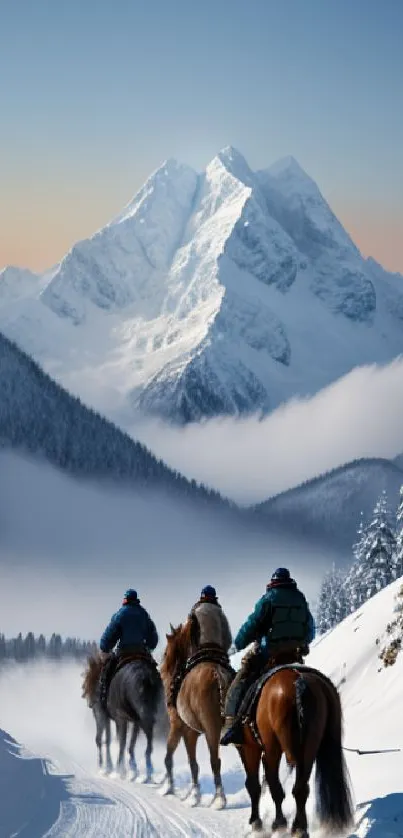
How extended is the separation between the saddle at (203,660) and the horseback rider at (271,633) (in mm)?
2793

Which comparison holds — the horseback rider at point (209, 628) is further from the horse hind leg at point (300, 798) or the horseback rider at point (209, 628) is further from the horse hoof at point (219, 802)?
the horse hind leg at point (300, 798)

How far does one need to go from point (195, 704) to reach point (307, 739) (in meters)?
5.44

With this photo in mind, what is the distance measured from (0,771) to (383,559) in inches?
2027

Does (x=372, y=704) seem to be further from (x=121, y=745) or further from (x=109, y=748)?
(x=109, y=748)

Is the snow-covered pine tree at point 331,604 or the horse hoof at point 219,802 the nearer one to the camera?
the horse hoof at point 219,802

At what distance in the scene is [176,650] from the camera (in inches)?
746

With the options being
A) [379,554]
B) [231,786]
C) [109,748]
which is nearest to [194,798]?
[231,786]

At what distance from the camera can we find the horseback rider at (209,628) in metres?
18.4

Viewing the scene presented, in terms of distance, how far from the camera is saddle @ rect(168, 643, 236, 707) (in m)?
17.9

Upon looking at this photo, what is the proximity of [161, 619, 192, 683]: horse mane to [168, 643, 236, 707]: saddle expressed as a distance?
16 cm

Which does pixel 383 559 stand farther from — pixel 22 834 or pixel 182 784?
pixel 22 834

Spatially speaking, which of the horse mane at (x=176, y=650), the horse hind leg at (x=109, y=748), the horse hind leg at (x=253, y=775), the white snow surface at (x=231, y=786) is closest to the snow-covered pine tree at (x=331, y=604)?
the white snow surface at (x=231, y=786)

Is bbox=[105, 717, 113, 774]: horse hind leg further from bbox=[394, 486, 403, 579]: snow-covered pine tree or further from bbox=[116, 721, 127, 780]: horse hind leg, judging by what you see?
bbox=[394, 486, 403, 579]: snow-covered pine tree

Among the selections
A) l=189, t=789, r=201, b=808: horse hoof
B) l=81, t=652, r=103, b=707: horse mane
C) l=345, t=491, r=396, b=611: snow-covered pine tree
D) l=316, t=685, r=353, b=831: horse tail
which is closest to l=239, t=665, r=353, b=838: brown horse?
l=316, t=685, r=353, b=831: horse tail
